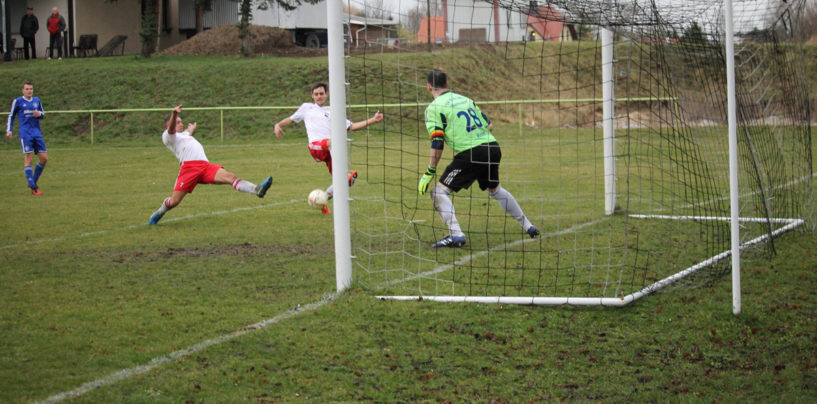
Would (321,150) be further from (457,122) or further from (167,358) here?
(167,358)

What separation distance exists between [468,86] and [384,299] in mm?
12764

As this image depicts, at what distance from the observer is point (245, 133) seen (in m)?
26.0

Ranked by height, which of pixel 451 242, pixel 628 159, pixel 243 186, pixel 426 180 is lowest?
pixel 451 242

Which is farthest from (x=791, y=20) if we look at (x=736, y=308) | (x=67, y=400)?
(x=67, y=400)

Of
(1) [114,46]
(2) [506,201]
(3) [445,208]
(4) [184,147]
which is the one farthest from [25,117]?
(1) [114,46]

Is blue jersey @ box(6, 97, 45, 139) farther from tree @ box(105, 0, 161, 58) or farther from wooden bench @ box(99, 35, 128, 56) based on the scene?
wooden bench @ box(99, 35, 128, 56)

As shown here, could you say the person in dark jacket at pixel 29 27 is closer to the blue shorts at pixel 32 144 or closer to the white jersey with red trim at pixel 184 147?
the blue shorts at pixel 32 144

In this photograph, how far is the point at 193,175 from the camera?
9.77 metres

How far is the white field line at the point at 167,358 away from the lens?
3986 mm

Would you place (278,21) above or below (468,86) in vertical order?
above

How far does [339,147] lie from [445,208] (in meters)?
2.30

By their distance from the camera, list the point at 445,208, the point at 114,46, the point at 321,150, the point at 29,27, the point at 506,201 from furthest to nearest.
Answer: the point at 114,46, the point at 29,27, the point at 321,150, the point at 506,201, the point at 445,208

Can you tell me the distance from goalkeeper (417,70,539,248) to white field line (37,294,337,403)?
2.53 meters

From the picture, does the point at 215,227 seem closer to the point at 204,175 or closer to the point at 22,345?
the point at 204,175
